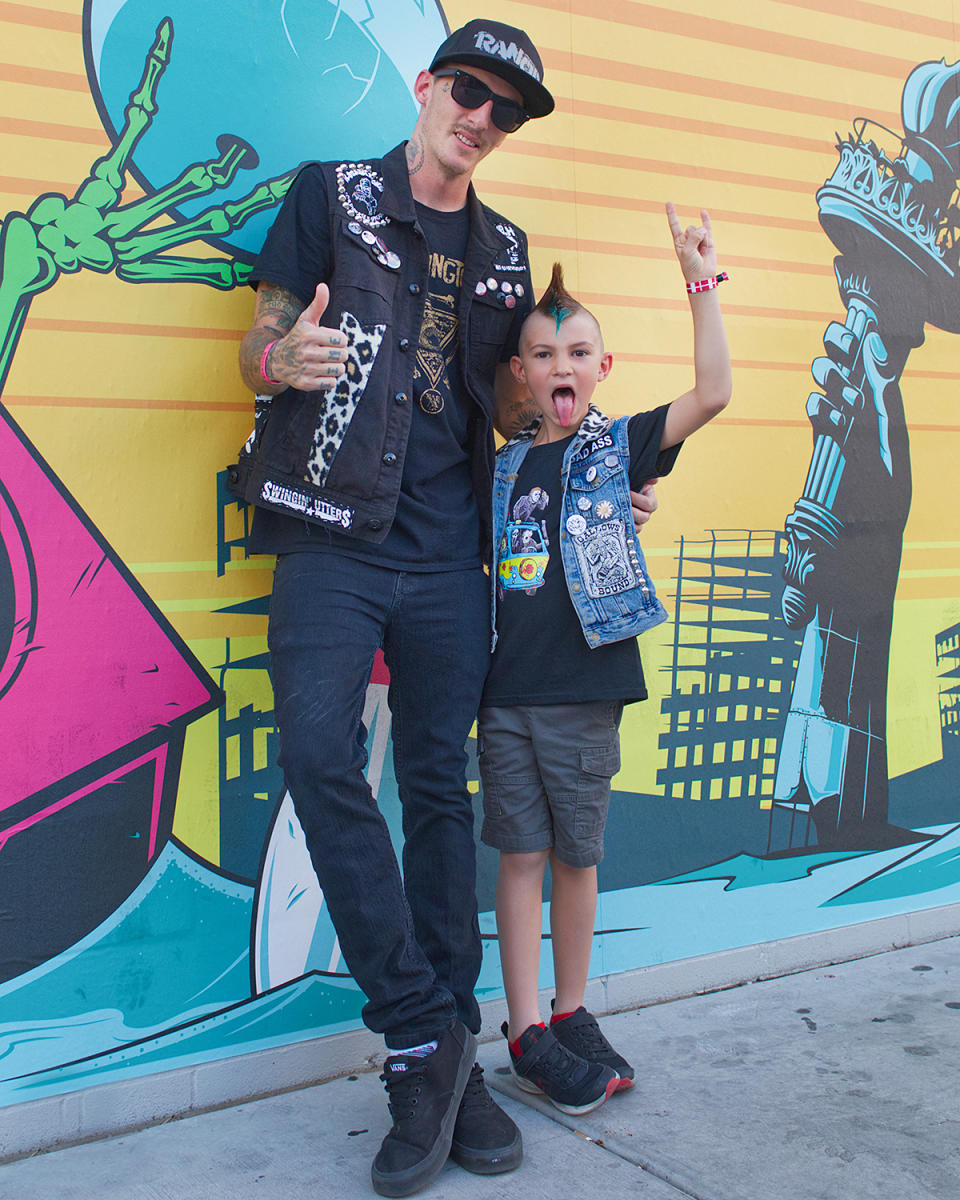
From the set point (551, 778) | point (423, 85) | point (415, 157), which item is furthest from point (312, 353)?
point (551, 778)

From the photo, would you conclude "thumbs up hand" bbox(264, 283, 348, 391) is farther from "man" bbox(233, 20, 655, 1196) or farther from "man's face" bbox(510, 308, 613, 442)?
"man's face" bbox(510, 308, 613, 442)

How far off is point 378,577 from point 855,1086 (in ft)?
5.12

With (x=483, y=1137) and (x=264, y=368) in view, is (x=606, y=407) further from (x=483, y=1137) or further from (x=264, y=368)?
(x=483, y=1137)

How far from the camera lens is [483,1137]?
6.50ft

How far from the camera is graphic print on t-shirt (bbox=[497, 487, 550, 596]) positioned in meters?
2.37

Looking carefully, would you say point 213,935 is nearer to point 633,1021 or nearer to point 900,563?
point 633,1021

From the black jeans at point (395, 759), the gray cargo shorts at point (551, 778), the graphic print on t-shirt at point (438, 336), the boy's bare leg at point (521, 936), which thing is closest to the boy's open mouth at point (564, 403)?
the graphic print on t-shirt at point (438, 336)

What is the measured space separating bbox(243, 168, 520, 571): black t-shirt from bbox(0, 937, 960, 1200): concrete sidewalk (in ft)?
3.91

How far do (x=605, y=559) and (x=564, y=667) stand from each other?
0.26 meters

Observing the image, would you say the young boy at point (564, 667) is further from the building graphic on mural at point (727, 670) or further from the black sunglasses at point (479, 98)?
the building graphic on mural at point (727, 670)

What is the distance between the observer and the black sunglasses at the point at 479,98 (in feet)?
7.11

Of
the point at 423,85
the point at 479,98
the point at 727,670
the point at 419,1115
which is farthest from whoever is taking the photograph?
the point at 727,670

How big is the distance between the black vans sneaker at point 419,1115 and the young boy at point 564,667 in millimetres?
341

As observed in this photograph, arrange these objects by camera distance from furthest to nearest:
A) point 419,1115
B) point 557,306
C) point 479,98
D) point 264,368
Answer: point 557,306 → point 479,98 → point 264,368 → point 419,1115
